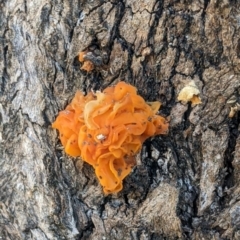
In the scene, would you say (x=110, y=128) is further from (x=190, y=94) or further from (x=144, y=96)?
(x=190, y=94)

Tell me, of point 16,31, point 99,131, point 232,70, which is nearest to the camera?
point 99,131

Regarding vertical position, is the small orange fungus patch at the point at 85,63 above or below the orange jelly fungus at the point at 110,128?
above

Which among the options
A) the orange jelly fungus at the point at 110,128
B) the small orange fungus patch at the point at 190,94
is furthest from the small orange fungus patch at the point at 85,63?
the small orange fungus patch at the point at 190,94

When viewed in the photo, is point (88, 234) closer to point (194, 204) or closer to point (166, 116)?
point (194, 204)

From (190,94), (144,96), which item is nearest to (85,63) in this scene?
(144,96)

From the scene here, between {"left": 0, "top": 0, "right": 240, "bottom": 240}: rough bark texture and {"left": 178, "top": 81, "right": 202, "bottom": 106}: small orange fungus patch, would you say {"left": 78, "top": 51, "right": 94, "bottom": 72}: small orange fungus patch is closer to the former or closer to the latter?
{"left": 0, "top": 0, "right": 240, "bottom": 240}: rough bark texture

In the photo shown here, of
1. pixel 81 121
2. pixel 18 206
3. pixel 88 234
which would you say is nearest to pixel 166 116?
pixel 81 121

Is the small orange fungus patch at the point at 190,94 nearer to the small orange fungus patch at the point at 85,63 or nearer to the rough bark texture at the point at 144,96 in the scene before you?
the rough bark texture at the point at 144,96

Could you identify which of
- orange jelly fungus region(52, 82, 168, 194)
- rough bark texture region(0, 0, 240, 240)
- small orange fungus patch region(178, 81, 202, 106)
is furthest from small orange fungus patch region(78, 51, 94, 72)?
small orange fungus patch region(178, 81, 202, 106)
